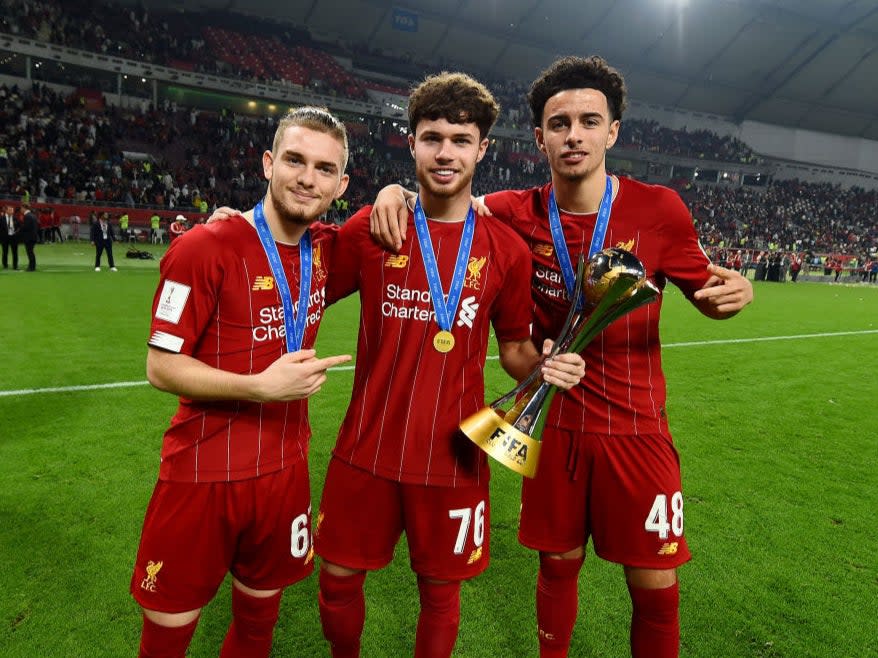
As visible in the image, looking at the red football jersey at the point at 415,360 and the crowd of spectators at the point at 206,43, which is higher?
the crowd of spectators at the point at 206,43

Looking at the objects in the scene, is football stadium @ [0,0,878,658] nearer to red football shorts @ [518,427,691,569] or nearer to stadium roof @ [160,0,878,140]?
red football shorts @ [518,427,691,569]

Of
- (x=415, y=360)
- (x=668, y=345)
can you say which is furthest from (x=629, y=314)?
(x=668, y=345)

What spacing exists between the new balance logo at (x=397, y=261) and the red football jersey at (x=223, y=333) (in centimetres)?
34

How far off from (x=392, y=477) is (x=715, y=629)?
194 cm

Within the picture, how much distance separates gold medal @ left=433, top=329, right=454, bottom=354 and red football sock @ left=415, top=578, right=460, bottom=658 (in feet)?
2.83

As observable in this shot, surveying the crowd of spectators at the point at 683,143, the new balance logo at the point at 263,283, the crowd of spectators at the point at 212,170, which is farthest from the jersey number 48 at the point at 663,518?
the crowd of spectators at the point at 683,143

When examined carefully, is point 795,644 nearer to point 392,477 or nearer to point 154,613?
point 392,477

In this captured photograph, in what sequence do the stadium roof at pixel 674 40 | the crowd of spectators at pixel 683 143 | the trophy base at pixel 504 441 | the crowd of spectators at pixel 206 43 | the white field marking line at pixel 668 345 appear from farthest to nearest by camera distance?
the crowd of spectators at pixel 683 143 < the stadium roof at pixel 674 40 < the crowd of spectators at pixel 206 43 < the white field marking line at pixel 668 345 < the trophy base at pixel 504 441

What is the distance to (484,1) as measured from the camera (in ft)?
129

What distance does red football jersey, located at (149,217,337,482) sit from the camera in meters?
1.88

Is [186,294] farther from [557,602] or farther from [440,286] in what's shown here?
[557,602]

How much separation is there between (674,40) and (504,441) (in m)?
48.6

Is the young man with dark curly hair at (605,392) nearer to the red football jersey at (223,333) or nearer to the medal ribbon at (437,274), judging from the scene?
the medal ribbon at (437,274)

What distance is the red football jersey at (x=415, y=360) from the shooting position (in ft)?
7.00
